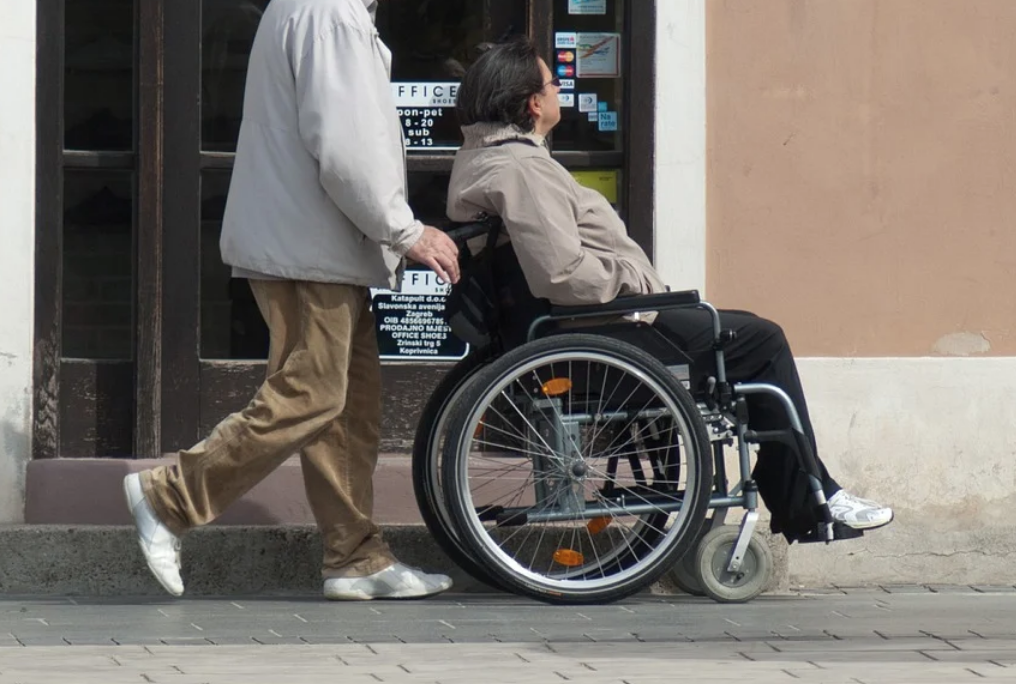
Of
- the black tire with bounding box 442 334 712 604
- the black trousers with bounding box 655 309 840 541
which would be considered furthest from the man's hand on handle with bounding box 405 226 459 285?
the black trousers with bounding box 655 309 840 541

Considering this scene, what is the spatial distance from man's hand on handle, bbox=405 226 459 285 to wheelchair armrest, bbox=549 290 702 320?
345mm

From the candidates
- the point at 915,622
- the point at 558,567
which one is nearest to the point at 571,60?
the point at 558,567

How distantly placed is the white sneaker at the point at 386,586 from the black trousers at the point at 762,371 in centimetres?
97

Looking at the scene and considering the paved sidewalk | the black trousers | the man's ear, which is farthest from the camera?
the man's ear

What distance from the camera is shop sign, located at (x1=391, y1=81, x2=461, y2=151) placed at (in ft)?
22.9

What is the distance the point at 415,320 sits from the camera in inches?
274

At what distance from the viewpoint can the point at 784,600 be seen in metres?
6.22

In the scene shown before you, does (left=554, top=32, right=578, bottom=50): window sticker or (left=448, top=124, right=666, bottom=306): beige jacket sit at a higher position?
(left=554, top=32, right=578, bottom=50): window sticker

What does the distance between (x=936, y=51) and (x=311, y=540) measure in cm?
268

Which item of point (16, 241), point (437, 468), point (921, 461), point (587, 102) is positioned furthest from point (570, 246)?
point (16, 241)

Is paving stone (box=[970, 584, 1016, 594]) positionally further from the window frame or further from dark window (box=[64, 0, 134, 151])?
dark window (box=[64, 0, 134, 151])

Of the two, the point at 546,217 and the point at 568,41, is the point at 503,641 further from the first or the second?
the point at 568,41

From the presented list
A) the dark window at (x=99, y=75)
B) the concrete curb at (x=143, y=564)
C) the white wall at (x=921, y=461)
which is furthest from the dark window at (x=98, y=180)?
the white wall at (x=921, y=461)

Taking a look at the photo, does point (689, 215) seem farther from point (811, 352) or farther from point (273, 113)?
point (273, 113)
